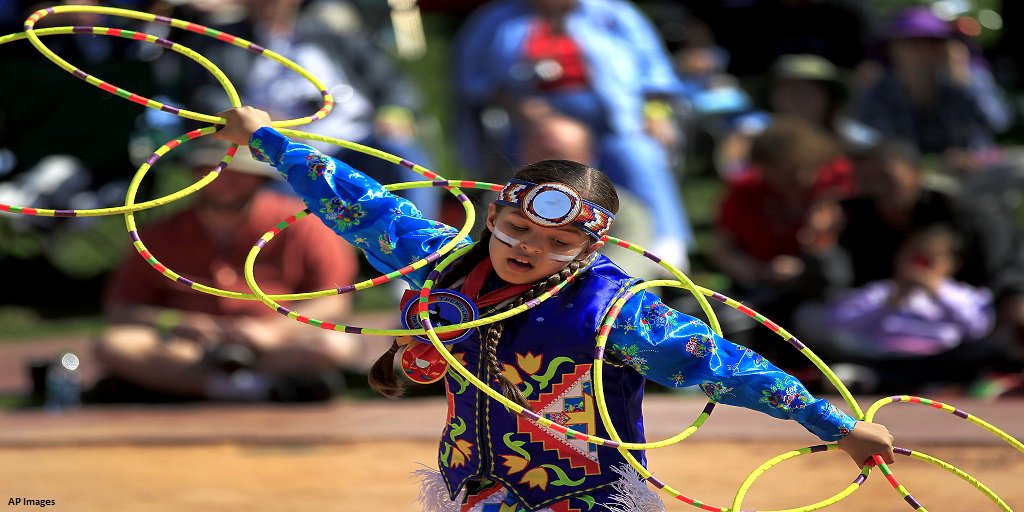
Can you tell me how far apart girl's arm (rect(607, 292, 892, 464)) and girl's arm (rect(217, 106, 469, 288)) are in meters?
0.63

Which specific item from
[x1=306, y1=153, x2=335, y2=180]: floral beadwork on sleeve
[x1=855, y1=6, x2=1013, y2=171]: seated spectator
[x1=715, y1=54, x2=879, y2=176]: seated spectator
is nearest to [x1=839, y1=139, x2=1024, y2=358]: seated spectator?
[x1=715, y1=54, x2=879, y2=176]: seated spectator

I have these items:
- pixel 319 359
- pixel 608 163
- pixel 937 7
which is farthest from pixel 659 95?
pixel 319 359

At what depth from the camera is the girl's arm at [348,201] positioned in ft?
12.3

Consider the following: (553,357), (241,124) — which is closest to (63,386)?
(241,124)

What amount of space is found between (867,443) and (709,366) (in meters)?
0.43

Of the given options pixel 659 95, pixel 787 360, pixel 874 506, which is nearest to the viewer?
pixel 874 506

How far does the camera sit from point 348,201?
3.76 metres

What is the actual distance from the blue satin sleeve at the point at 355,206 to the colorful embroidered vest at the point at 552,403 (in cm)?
32

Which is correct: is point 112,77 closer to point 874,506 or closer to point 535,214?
point 874,506

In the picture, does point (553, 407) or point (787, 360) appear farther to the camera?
point (787, 360)

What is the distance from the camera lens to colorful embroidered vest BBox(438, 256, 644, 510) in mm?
3496

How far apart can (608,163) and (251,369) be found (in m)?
2.62

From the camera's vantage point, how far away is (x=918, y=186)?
8.02m

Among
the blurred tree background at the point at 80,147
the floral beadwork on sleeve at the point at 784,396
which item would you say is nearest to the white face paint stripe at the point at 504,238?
the floral beadwork on sleeve at the point at 784,396
